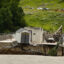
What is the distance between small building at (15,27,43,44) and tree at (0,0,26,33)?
608 centimetres

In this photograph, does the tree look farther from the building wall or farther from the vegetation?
the building wall

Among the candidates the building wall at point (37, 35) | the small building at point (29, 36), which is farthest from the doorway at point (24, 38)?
the building wall at point (37, 35)

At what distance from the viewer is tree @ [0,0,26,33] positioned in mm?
32031

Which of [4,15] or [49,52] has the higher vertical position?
[4,15]

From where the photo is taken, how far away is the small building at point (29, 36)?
25.5 m

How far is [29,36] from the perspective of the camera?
25.8 m

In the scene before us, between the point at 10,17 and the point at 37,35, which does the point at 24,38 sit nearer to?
the point at 37,35

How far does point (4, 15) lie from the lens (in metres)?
32.1

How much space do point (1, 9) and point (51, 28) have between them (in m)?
6.45

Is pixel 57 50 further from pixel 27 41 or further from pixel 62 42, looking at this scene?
pixel 27 41

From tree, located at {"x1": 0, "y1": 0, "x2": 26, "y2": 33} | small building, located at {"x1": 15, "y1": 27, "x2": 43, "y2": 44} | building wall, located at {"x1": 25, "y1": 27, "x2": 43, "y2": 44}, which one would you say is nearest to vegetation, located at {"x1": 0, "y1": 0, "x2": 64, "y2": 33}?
tree, located at {"x1": 0, "y1": 0, "x2": 26, "y2": 33}

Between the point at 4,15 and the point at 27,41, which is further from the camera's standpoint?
the point at 4,15

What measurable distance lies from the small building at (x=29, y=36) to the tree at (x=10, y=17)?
6.08 metres
